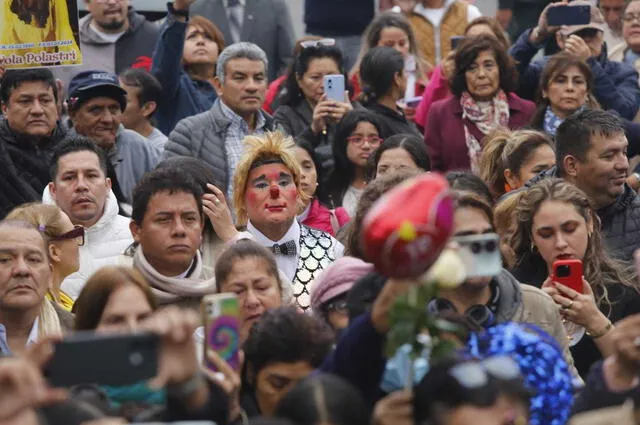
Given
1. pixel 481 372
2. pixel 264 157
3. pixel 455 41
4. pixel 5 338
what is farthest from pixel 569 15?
pixel 481 372

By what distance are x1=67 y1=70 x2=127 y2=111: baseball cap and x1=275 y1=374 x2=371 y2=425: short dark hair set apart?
5.31 m

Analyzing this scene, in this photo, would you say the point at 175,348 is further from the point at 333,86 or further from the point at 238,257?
the point at 333,86

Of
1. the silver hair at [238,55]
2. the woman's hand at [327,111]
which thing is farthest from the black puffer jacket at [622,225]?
the silver hair at [238,55]

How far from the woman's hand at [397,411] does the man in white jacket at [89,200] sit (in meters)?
3.80

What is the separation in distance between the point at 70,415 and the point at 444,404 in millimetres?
968

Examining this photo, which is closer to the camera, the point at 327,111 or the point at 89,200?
the point at 89,200

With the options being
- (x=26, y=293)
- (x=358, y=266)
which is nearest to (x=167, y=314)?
(x=358, y=266)

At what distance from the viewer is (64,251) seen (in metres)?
7.76

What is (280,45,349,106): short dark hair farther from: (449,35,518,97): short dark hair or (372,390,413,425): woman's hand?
(372,390,413,425): woman's hand

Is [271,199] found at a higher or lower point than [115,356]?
lower

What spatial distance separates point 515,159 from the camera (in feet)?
30.5

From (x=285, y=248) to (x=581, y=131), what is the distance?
1660 mm

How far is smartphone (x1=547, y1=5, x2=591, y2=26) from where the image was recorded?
1130 cm

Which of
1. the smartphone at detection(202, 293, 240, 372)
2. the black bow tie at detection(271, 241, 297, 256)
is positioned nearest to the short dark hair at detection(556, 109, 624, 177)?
the black bow tie at detection(271, 241, 297, 256)
